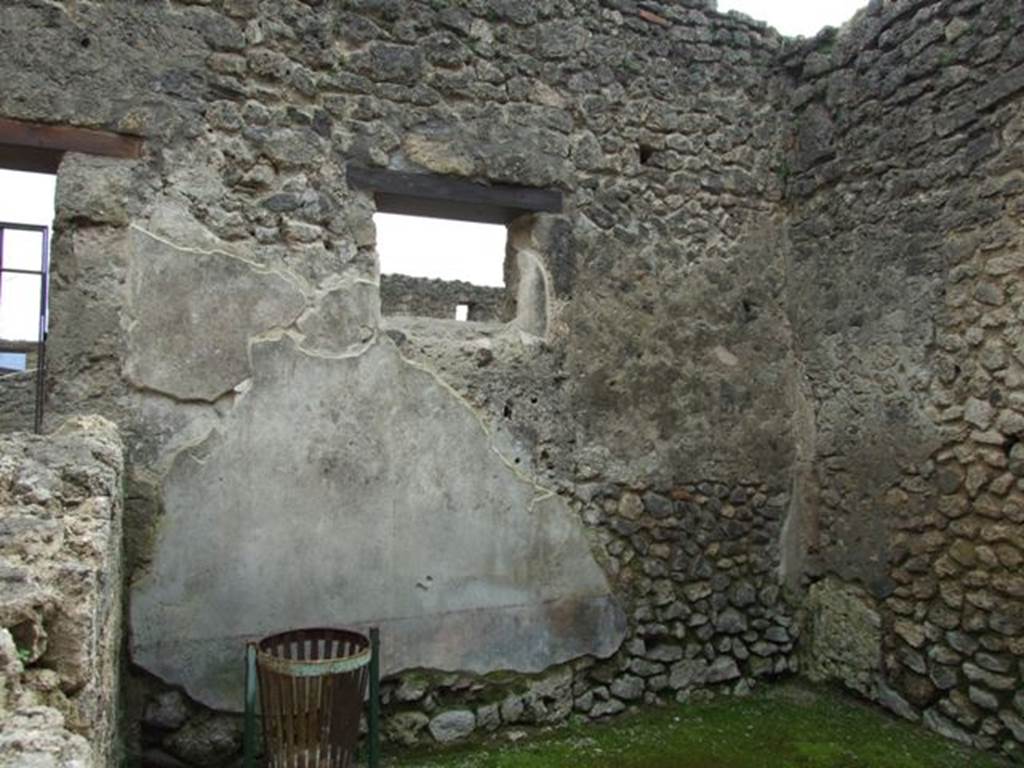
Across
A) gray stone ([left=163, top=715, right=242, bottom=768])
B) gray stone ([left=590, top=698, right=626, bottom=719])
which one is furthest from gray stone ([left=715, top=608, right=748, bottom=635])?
gray stone ([left=163, top=715, right=242, bottom=768])

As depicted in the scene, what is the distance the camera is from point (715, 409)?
4.67 metres

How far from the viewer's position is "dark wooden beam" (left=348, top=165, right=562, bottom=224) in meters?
3.94

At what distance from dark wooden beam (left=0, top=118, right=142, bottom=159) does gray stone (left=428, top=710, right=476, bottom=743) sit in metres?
2.74

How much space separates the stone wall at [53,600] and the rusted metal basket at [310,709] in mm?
838

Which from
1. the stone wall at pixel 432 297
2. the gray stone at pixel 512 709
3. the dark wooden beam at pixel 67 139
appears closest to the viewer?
the dark wooden beam at pixel 67 139

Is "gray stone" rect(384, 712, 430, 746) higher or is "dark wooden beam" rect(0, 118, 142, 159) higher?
"dark wooden beam" rect(0, 118, 142, 159)

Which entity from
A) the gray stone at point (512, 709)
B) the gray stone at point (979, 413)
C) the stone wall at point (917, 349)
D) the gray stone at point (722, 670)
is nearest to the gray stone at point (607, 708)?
the gray stone at point (512, 709)

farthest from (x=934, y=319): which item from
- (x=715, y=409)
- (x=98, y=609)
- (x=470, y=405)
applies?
(x=98, y=609)

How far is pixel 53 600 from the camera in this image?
1635 mm

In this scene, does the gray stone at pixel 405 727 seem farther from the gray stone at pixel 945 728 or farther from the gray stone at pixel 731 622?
the gray stone at pixel 945 728

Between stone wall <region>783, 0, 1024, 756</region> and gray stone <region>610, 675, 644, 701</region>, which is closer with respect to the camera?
stone wall <region>783, 0, 1024, 756</region>

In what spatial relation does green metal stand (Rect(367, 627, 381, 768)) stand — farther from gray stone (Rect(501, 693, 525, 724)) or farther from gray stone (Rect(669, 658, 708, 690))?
gray stone (Rect(669, 658, 708, 690))

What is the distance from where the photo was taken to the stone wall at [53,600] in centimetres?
136

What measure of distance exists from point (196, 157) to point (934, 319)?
339 cm
